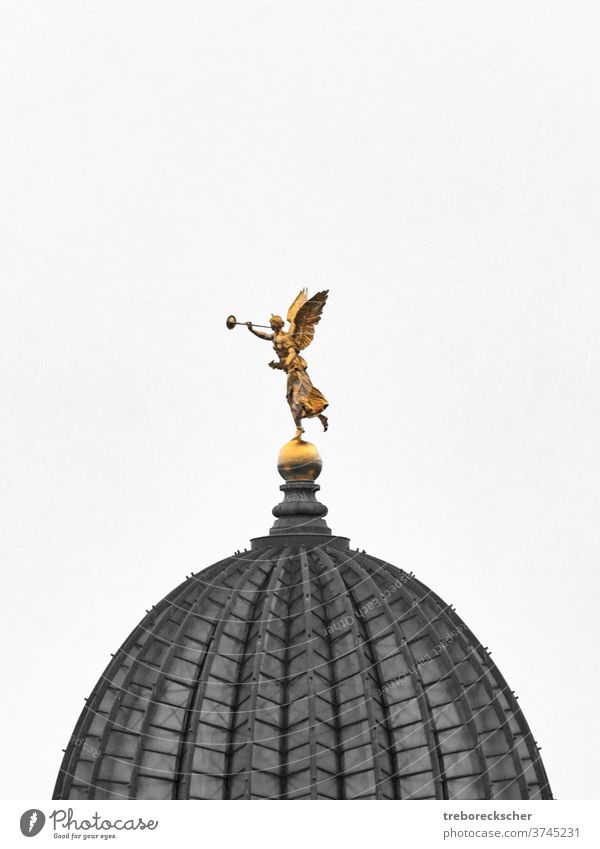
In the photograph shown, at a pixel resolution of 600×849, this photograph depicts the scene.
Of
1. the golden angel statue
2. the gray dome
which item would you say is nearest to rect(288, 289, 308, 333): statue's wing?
the golden angel statue

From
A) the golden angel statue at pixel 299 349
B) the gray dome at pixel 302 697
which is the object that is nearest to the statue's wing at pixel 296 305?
the golden angel statue at pixel 299 349

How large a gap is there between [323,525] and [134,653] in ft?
25.9

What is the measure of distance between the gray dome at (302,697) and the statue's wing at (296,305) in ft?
23.5

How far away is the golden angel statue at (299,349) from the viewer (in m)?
83.2

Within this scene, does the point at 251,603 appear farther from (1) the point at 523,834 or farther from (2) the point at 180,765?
(1) the point at 523,834

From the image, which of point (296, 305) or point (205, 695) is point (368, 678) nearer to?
point (205, 695)

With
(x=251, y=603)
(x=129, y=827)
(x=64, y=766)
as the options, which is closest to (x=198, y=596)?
(x=251, y=603)

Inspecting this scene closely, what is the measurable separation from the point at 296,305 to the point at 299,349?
59.9 inches

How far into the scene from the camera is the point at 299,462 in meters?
83.7

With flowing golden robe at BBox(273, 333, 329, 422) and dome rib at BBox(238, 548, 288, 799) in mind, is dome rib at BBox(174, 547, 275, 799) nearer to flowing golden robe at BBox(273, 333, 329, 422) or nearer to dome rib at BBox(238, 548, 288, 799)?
dome rib at BBox(238, 548, 288, 799)

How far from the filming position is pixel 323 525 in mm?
83000

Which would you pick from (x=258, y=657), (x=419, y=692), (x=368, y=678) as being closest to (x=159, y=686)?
(x=258, y=657)

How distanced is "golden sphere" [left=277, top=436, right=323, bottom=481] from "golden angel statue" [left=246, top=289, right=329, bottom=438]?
2.23 ft

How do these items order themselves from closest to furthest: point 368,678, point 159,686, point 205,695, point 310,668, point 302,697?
point 302,697
point 310,668
point 205,695
point 368,678
point 159,686
